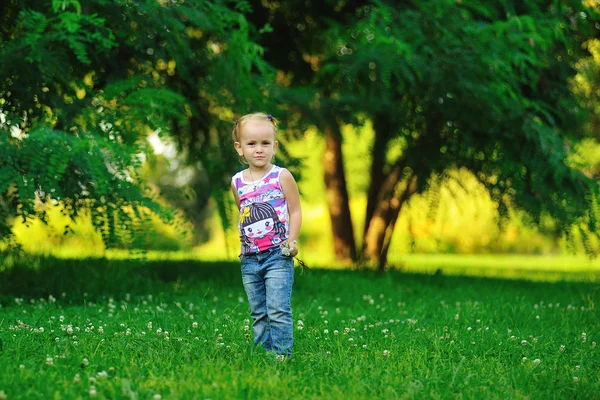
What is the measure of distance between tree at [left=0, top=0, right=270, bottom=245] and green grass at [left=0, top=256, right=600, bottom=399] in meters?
0.82

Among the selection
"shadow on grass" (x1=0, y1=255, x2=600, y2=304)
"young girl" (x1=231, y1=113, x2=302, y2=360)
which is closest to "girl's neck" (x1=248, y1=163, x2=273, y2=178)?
"young girl" (x1=231, y1=113, x2=302, y2=360)

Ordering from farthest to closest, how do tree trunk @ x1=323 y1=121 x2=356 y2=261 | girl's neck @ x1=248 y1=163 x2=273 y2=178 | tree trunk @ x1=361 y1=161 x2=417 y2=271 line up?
tree trunk @ x1=323 y1=121 x2=356 y2=261 → tree trunk @ x1=361 y1=161 x2=417 y2=271 → girl's neck @ x1=248 y1=163 x2=273 y2=178

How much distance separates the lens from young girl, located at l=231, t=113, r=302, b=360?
430 centimetres

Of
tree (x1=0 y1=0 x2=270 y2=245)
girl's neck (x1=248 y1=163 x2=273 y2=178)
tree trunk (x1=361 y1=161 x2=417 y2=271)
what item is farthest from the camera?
tree trunk (x1=361 y1=161 x2=417 y2=271)

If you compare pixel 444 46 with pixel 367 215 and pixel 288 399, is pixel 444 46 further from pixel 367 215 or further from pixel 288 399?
pixel 288 399

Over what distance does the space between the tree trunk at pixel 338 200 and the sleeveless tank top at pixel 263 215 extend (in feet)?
23.1

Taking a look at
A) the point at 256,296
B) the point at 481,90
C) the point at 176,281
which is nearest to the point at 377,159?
the point at 481,90

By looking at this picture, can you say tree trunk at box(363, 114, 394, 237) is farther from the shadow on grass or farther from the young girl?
the young girl

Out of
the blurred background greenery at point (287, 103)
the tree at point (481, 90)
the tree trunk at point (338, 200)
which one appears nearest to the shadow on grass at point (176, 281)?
the blurred background greenery at point (287, 103)

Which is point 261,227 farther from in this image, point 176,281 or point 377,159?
point 377,159

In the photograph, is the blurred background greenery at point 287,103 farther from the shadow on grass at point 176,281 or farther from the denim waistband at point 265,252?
the denim waistband at point 265,252

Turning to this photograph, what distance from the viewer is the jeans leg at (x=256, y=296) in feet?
14.4

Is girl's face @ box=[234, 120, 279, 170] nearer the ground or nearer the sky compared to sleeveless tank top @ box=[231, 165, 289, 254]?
nearer the sky

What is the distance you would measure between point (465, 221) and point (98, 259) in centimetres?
1764
